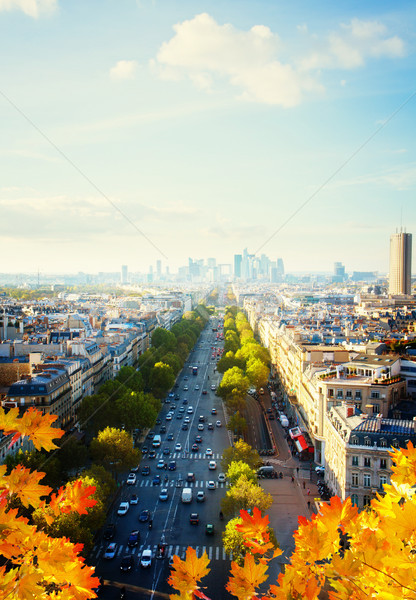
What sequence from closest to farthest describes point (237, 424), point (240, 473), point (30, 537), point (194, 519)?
point (30, 537)
point (240, 473)
point (194, 519)
point (237, 424)

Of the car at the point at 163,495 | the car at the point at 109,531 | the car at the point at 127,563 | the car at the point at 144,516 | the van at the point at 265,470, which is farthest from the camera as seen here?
the van at the point at 265,470

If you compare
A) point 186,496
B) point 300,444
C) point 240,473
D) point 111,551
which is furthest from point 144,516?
point 300,444

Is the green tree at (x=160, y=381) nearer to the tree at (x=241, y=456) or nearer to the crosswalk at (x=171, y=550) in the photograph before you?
the tree at (x=241, y=456)

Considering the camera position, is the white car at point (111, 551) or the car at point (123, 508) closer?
the white car at point (111, 551)

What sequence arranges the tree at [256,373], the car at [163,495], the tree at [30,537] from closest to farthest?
the tree at [30,537], the car at [163,495], the tree at [256,373]

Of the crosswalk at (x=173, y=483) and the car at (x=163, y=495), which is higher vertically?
the car at (x=163, y=495)

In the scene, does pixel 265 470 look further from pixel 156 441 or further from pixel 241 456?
pixel 156 441

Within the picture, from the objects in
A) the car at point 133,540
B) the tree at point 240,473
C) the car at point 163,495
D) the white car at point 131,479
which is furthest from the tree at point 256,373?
the car at point 133,540
